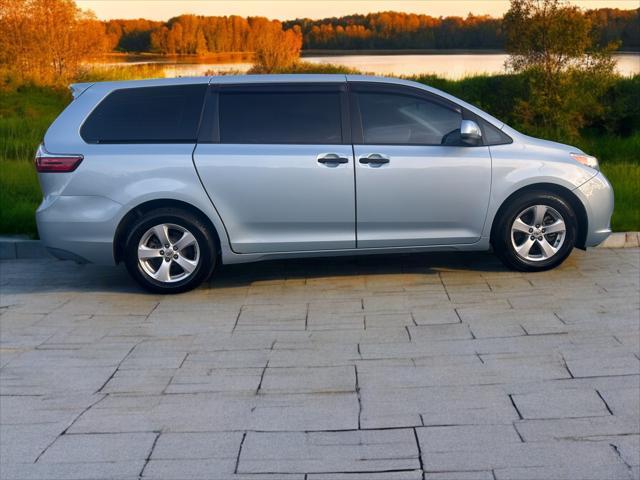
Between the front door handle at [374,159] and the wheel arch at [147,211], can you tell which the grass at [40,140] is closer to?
the wheel arch at [147,211]

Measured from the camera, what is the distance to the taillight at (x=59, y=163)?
743 centimetres

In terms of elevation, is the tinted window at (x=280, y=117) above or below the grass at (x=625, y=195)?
above

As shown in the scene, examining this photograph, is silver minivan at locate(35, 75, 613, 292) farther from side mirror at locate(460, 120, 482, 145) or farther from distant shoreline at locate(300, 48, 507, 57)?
distant shoreline at locate(300, 48, 507, 57)

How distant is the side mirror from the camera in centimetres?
743

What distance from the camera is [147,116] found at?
25.0 ft

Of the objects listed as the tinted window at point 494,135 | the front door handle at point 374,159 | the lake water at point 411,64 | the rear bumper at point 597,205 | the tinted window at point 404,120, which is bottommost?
the lake water at point 411,64

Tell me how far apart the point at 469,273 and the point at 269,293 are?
5.96 feet

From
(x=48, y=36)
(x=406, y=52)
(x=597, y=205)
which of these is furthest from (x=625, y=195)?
(x=48, y=36)

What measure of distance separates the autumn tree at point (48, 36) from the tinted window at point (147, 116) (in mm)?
17457

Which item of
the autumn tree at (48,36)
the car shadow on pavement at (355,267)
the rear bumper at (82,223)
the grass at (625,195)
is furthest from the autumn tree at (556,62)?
the autumn tree at (48,36)

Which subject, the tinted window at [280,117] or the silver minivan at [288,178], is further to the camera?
the tinted window at [280,117]

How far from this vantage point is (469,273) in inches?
317

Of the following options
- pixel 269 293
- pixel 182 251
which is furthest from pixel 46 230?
pixel 269 293

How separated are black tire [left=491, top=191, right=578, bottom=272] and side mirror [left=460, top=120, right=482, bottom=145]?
0.62 m
